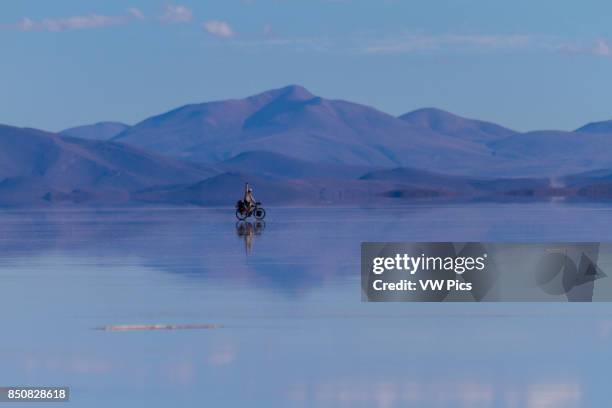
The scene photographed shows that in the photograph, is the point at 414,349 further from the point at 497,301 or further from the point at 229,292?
the point at 229,292

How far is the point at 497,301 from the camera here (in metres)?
24.0

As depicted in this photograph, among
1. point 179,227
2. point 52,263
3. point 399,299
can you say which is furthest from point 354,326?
point 179,227

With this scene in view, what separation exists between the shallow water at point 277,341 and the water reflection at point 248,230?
20.6 ft

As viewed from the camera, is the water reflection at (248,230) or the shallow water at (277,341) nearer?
the shallow water at (277,341)

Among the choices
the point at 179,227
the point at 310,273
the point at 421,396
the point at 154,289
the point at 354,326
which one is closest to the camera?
the point at 421,396

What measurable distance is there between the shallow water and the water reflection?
6.27 metres

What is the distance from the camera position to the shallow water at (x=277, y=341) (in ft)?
52.2

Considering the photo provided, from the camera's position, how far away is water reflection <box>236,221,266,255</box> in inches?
1646

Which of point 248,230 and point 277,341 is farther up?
point 248,230

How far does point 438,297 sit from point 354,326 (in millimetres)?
2420

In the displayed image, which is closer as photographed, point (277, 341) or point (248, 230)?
point (277, 341)

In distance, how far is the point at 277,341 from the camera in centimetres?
1980

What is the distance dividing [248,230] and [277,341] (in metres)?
32.6

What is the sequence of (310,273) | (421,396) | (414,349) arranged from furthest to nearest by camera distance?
(310,273), (414,349), (421,396)
